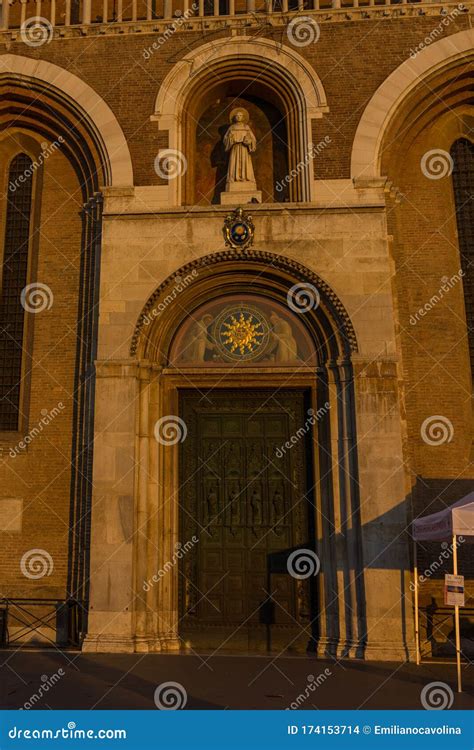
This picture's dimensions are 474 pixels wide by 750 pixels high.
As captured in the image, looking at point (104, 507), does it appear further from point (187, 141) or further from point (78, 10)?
point (78, 10)

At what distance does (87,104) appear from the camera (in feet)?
55.7

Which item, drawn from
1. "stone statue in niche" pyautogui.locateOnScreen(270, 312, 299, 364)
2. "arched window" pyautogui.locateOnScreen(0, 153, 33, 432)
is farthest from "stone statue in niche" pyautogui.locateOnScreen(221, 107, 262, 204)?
"arched window" pyautogui.locateOnScreen(0, 153, 33, 432)

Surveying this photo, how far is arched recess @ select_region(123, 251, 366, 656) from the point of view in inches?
565

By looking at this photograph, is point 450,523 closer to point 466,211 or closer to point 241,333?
point 241,333

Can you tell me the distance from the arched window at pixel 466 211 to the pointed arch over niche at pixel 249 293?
3.46 m

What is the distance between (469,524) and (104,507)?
6.91m

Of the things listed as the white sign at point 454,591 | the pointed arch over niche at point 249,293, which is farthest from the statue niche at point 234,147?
the white sign at point 454,591

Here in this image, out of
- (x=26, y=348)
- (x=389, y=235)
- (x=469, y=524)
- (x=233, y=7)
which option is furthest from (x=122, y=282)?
(x=469, y=524)

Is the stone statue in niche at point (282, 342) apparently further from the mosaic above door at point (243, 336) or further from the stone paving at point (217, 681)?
the stone paving at point (217, 681)

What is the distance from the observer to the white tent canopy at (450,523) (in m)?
11.2

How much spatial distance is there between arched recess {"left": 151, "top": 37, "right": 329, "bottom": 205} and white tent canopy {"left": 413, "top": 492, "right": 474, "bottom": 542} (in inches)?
297

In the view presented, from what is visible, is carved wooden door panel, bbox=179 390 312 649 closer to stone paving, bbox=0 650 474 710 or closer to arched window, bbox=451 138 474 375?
stone paving, bbox=0 650 474 710

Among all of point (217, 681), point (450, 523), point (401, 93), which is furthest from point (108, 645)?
point (401, 93)

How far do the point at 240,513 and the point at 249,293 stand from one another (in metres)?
4.68
